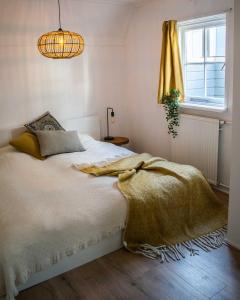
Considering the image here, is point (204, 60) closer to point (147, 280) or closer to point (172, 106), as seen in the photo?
point (172, 106)

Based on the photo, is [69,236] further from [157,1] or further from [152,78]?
[157,1]

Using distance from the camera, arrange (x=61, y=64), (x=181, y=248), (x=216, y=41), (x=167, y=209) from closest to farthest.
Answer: (x=181, y=248) → (x=167, y=209) → (x=216, y=41) → (x=61, y=64)

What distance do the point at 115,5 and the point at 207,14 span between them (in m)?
1.35

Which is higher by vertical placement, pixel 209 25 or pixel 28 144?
pixel 209 25

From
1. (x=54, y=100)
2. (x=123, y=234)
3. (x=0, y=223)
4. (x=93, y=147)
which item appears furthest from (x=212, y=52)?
(x=0, y=223)

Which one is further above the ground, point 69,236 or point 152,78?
point 152,78

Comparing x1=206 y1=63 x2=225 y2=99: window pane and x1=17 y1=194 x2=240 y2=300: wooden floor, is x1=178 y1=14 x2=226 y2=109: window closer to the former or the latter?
x1=206 y1=63 x2=225 y2=99: window pane

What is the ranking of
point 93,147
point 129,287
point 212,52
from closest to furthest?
point 129,287
point 212,52
point 93,147

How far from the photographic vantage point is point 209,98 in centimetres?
402

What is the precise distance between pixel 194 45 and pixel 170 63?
372mm

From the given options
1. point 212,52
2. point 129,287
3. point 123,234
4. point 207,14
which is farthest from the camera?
point 212,52

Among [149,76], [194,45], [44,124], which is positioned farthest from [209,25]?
[44,124]

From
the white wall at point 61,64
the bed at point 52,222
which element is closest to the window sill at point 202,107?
the white wall at point 61,64

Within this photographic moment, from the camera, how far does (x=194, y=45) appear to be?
4.12m
